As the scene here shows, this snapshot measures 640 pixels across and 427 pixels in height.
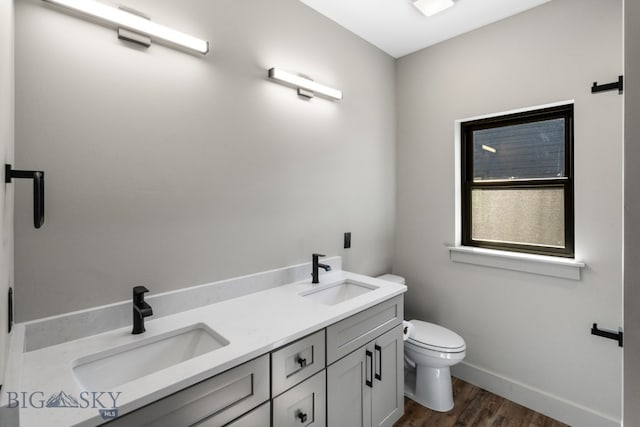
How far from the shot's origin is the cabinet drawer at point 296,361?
3.81ft

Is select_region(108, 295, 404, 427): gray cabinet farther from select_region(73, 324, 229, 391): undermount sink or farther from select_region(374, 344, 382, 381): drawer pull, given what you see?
select_region(73, 324, 229, 391): undermount sink

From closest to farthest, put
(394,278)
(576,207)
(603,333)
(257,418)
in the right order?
(257,418) → (603,333) → (576,207) → (394,278)

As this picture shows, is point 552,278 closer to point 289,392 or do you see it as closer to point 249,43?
point 289,392

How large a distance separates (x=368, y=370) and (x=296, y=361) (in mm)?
553

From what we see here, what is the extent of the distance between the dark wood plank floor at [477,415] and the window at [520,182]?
1066 millimetres

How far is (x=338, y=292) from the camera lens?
6.59 feet

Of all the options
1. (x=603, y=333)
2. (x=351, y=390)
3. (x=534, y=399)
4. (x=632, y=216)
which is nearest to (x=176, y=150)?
(x=351, y=390)

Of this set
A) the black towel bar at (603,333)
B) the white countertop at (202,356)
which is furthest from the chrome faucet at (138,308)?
the black towel bar at (603,333)

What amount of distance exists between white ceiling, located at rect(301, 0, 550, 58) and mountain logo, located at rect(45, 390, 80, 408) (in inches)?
89.3

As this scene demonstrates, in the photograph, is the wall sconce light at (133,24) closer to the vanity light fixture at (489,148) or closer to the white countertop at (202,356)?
the white countertop at (202,356)

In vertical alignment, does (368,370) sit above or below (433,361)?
above

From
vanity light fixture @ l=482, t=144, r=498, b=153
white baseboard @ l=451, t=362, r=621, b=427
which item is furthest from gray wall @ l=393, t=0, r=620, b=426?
vanity light fixture @ l=482, t=144, r=498, b=153

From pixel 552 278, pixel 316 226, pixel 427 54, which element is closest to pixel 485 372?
pixel 552 278

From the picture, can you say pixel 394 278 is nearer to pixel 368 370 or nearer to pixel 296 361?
pixel 368 370
